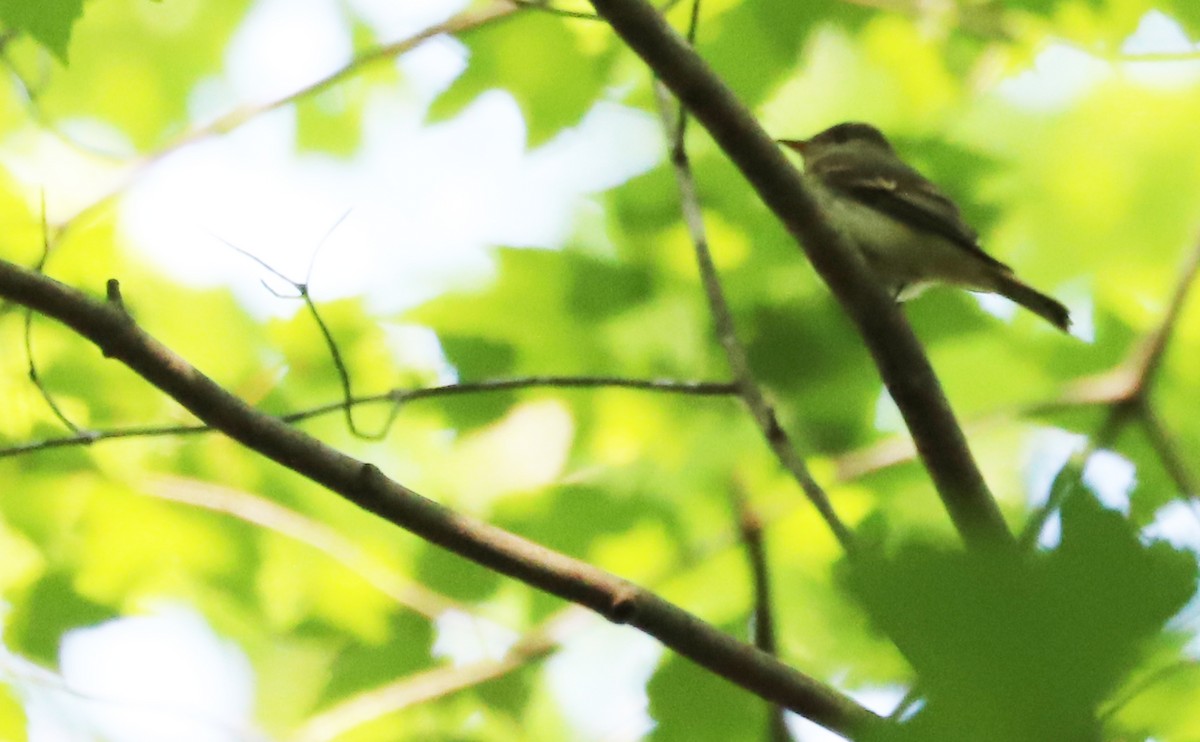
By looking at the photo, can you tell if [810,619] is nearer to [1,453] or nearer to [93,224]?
[1,453]

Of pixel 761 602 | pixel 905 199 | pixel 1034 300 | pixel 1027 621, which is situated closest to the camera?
pixel 1027 621

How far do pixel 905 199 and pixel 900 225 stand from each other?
0.42ft

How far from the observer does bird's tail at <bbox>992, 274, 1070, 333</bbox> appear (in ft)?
10.7

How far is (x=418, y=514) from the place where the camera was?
5.43 ft

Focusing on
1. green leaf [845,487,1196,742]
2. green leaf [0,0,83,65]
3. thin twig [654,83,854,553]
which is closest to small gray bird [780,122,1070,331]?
thin twig [654,83,854,553]

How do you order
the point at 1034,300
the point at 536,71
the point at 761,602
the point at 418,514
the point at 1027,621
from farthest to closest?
the point at 1034,300 < the point at 536,71 < the point at 761,602 < the point at 418,514 < the point at 1027,621

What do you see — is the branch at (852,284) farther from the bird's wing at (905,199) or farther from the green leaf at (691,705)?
the bird's wing at (905,199)

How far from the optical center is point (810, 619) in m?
2.79

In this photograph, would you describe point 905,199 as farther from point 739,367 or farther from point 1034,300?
point 739,367

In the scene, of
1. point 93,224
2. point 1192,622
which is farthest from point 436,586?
point 1192,622

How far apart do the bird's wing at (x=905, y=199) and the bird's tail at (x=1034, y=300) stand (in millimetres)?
63

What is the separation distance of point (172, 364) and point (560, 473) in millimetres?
1389

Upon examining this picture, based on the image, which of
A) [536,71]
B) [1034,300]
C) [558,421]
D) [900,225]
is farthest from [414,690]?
[900,225]

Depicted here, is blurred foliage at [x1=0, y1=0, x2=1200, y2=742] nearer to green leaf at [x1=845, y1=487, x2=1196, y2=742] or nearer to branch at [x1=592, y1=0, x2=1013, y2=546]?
branch at [x1=592, y1=0, x2=1013, y2=546]
